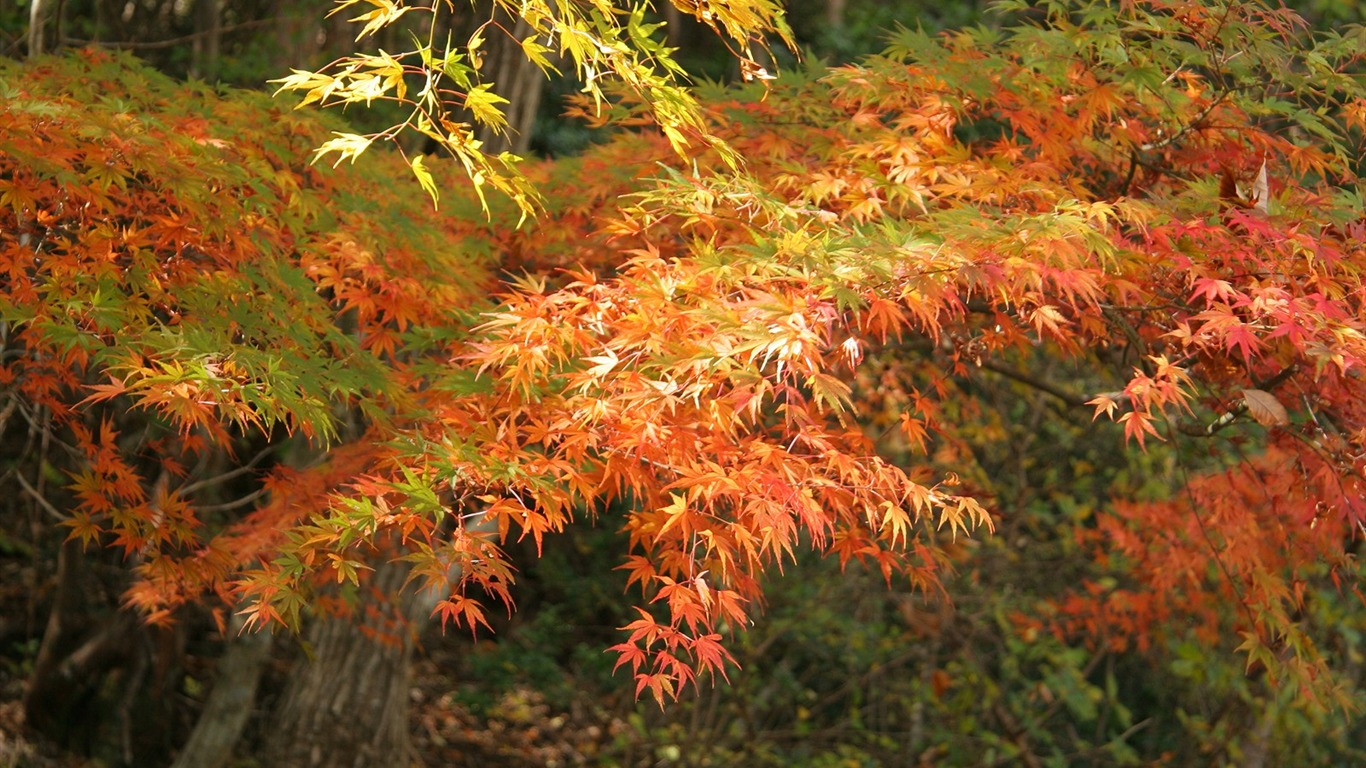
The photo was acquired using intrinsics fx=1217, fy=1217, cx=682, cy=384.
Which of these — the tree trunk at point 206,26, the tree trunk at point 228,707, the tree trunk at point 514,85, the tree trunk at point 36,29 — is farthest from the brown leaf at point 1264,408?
the tree trunk at point 206,26

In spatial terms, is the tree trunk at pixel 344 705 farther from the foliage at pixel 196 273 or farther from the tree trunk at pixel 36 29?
the tree trunk at pixel 36 29

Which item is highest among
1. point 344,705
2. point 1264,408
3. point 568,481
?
point 1264,408

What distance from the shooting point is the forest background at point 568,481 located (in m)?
2.86

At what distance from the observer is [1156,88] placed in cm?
313

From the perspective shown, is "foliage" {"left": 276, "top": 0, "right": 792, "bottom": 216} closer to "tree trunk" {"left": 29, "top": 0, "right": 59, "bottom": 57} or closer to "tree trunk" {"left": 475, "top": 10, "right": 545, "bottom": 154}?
"tree trunk" {"left": 29, "top": 0, "right": 59, "bottom": 57}

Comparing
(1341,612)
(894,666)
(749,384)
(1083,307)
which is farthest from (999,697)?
(749,384)

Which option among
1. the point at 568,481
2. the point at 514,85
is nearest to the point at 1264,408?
the point at 568,481

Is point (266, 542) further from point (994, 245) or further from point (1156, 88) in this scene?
point (1156, 88)

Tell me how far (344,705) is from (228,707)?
0.60 metres

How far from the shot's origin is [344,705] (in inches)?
209

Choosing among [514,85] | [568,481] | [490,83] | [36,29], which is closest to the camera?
[490,83]

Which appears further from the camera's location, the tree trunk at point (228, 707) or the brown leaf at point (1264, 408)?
the tree trunk at point (228, 707)

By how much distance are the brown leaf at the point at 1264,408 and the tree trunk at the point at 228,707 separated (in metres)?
4.28

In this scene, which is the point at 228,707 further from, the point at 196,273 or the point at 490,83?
the point at 490,83
